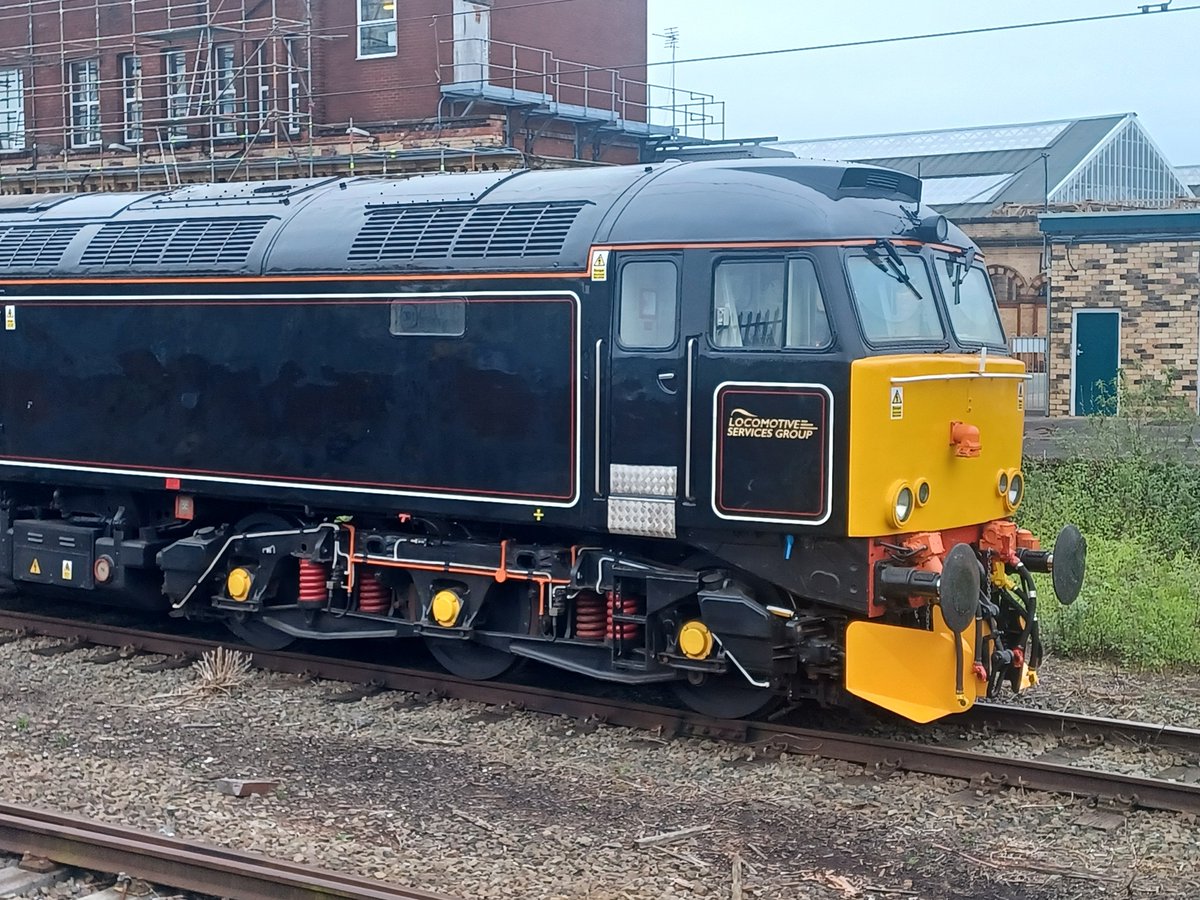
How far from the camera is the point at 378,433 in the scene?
389 inches

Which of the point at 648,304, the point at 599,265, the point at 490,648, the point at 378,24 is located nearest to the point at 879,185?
the point at 648,304

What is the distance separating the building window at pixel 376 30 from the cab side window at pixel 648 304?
65.1 feet

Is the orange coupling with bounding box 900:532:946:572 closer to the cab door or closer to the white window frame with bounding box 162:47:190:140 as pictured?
the cab door

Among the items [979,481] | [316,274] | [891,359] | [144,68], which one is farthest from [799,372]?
[144,68]

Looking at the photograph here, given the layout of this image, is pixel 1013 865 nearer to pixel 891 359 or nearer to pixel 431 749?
pixel 891 359

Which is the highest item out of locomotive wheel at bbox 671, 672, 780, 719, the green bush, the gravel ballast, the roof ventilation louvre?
the roof ventilation louvre

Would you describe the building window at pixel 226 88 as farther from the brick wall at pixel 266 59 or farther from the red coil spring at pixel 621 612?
the red coil spring at pixel 621 612

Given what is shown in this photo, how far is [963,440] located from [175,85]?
23322 millimetres

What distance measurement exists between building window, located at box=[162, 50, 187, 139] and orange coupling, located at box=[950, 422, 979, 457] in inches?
886

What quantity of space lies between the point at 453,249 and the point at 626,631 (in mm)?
2693

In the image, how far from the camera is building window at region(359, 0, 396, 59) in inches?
1075

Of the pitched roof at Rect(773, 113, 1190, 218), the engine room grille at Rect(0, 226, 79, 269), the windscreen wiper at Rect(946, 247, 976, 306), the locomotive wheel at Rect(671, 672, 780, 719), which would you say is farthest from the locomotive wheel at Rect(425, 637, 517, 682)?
the pitched roof at Rect(773, 113, 1190, 218)

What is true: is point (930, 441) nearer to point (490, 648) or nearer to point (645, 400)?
point (645, 400)

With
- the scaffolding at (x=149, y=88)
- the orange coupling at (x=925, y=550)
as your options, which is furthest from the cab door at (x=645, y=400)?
the scaffolding at (x=149, y=88)
